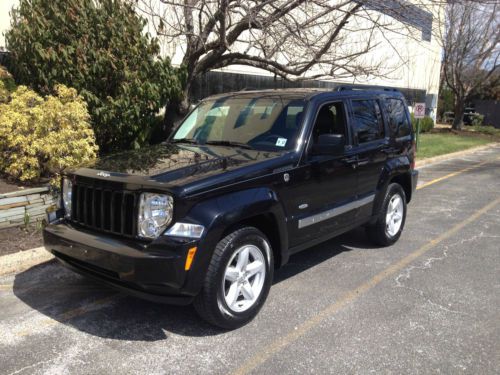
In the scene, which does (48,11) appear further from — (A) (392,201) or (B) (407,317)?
(B) (407,317)

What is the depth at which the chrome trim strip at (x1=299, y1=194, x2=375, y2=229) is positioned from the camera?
14.3 ft

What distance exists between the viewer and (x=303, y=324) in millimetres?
3867

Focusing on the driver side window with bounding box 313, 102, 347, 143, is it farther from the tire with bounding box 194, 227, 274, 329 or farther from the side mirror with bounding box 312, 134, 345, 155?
the tire with bounding box 194, 227, 274, 329

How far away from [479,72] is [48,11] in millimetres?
24242

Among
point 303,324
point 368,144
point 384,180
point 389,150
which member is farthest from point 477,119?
point 303,324

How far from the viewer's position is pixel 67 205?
410 cm

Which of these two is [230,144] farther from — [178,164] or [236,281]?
[236,281]

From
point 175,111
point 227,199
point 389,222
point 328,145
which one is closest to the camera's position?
point 227,199

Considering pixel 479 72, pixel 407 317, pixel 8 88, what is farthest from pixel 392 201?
pixel 479 72

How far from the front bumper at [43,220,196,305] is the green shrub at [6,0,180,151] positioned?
447 cm

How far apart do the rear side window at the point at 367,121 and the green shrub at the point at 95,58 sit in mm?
4018

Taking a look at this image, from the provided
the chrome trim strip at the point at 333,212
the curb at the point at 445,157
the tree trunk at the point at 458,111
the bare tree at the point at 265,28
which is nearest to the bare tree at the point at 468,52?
the tree trunk at the point at 458,111

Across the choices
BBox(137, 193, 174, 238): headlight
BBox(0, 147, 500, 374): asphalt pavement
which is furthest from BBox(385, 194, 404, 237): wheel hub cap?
BBox(137, 193, 174, 238): headlight

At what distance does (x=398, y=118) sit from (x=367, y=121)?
944 millimetres
